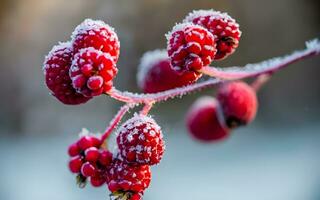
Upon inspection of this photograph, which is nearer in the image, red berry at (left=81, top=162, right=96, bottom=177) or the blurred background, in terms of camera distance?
red berry at (left=81, top=162, right=96, bottom=177)

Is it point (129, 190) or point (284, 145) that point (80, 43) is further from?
point (284, 145)

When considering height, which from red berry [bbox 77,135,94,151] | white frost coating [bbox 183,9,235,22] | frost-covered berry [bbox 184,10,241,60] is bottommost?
red berry [bbox 77,135,94,151]

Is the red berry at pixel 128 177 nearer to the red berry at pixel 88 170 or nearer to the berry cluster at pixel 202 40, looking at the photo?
the red berry at pixel 88 170

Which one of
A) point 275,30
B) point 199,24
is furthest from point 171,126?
point 199,24

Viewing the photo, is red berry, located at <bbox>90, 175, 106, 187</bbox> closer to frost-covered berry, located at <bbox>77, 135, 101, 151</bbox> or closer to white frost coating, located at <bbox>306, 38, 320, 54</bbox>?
frost-covered berry, located at <bbox>77, 135, 101, 151</bbox>

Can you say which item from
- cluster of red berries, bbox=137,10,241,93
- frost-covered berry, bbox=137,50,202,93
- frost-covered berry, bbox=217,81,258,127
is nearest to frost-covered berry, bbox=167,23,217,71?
cluster of red berries, bbox=137,10,241,93

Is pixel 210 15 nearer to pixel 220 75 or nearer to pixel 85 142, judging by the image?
pixel 220 75

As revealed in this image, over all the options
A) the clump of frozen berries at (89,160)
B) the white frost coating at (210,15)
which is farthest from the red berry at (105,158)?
the white frost coating at (210,15)
